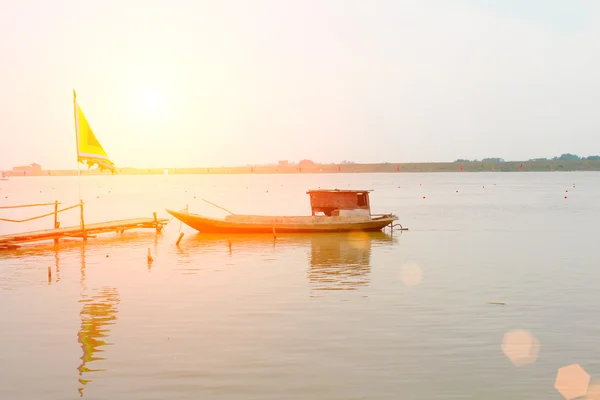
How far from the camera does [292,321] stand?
19.8 metres

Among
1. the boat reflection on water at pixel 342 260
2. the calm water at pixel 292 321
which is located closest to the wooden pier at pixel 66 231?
the calm water at pixel 292 321

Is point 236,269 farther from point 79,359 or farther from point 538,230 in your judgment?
point 538,230

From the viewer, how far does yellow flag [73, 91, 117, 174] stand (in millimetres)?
37656

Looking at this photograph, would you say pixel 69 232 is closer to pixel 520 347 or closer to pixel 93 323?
pixel 93 323

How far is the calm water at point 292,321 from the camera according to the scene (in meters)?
14.1

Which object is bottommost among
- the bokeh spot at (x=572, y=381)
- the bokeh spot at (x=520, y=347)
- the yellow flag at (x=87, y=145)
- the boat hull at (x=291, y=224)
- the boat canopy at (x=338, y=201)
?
the bokeh spot at (x=572, y=381)

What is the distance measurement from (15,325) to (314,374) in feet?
34.5

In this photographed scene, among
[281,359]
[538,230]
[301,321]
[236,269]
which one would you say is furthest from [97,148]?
[538,230]

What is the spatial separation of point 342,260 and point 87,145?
55.8 ft

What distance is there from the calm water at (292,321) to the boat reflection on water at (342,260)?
129 millimetres

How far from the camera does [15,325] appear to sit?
1966 cm

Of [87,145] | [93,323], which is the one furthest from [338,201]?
[93,323]

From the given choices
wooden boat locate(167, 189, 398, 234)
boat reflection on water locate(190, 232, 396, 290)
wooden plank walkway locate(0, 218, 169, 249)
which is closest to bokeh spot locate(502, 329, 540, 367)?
boat reflection on water locate(190, 232, 396, 290)

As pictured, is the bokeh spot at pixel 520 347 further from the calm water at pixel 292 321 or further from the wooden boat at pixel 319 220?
the wooden boat at pixel 319 220
